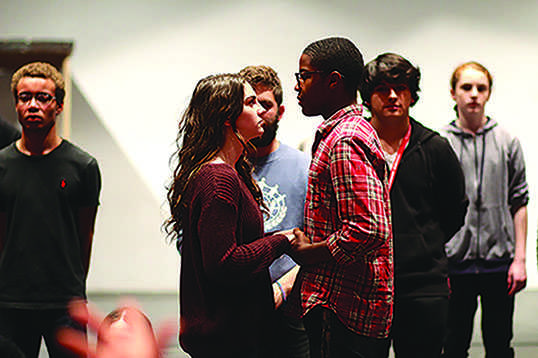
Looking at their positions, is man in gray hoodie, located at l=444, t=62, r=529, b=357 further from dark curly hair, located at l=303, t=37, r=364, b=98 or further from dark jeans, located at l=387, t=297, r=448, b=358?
dark curly hair, located at l=303, t=37, r=364, b=98

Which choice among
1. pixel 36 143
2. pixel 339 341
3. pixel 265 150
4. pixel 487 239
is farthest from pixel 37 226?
pixel 487 239

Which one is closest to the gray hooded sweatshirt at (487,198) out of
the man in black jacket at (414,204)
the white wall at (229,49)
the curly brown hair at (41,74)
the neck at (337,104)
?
the man in black jacket at (414,204)

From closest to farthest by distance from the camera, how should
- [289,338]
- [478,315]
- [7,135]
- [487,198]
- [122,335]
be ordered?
[122,335] → [289,338] → [7,135] → [487,198] → [478,315]

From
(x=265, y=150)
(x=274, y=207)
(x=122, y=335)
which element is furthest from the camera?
(x=265, y=150)

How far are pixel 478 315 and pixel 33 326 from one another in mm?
3698

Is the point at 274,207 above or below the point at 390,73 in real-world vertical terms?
below

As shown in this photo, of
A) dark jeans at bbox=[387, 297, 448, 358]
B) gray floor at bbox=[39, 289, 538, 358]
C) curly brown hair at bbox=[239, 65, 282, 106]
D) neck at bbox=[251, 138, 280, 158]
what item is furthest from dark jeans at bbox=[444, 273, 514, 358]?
curly brown hair at bbox=[239, 65, 282, 106]

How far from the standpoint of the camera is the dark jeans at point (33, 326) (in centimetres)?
229

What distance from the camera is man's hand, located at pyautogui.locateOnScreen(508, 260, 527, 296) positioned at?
2789 millimetres

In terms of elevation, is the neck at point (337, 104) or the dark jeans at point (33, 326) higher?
the neck at point (337, 104)

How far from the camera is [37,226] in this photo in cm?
233

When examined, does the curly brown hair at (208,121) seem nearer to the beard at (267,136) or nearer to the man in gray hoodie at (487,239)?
the beard at (267,136)

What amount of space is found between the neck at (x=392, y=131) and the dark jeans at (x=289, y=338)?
70 cm

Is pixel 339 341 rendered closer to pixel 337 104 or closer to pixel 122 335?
pixel 337 104
